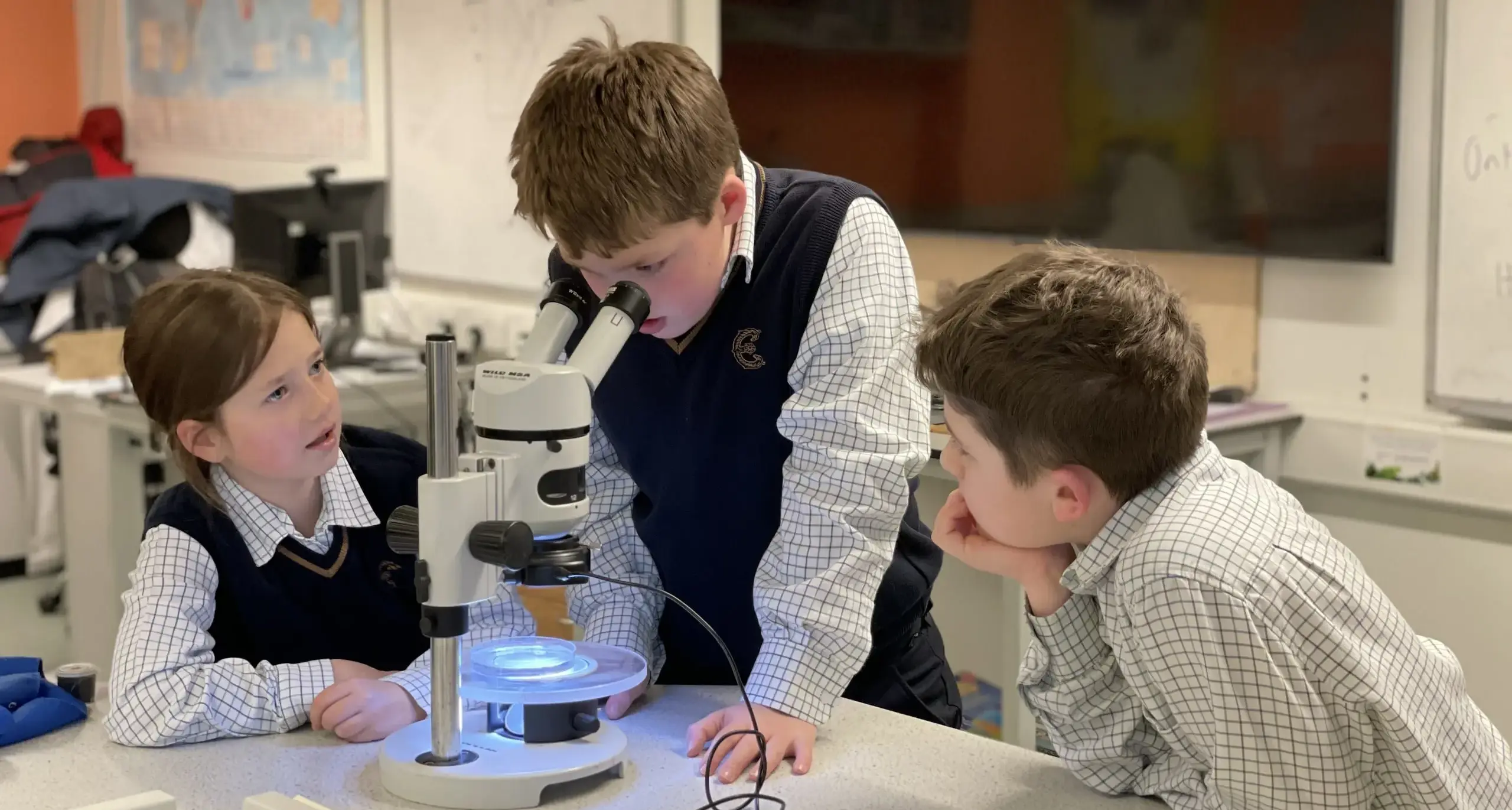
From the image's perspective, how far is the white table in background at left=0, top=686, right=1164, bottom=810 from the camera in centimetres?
126

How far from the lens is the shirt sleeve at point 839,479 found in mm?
1379

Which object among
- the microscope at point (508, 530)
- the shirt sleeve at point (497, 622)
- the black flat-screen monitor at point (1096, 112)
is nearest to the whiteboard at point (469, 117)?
the black flat-screen monitor at point (1096, 112)

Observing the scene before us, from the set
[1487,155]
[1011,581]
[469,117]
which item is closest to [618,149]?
[1011,581]

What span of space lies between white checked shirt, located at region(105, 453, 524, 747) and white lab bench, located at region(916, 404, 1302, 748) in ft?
3.66

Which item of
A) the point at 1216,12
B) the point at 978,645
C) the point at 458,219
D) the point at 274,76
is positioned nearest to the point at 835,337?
the point at 1216,12

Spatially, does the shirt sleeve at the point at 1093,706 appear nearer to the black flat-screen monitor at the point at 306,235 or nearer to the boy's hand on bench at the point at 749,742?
the boy's hand on bench at the point at 749,742

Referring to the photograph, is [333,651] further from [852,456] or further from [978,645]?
[978,645]

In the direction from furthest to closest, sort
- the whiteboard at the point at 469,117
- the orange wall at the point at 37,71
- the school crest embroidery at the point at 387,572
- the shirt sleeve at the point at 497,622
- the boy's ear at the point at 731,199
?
the orange wall at the point at 37,71 < the whiteboard at the point at 469,117 < the school crest embroidery at the point at 387,572 < the shirt sleeve at the point at 497,622 < the boy's ear at the point at 731,199

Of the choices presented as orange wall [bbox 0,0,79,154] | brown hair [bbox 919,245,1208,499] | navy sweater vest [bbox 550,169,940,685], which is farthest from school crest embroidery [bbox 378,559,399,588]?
orange wall [bbox 0,0,79,154]

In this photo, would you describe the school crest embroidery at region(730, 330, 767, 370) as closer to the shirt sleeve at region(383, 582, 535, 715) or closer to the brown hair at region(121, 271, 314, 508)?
the shirt sleeve at region(383, 582, 535, 715)

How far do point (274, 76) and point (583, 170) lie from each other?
173 inches

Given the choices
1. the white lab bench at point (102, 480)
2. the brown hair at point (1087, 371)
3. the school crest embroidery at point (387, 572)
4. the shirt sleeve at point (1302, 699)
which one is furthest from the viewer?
the white lab bench at point (102, 480)

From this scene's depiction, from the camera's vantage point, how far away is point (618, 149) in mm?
1337

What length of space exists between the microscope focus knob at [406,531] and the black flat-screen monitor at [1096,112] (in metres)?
2.00
